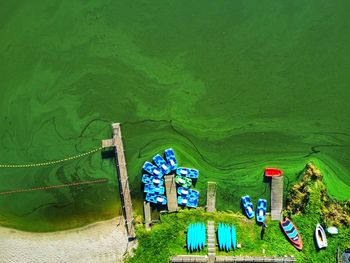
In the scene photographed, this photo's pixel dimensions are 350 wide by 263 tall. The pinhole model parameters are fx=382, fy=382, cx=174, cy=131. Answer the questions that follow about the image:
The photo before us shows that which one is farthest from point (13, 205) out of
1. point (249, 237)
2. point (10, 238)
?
point (249, 237)

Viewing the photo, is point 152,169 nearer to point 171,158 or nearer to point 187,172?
point 171,158

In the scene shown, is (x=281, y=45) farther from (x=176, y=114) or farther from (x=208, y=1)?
(x=176, y=114)

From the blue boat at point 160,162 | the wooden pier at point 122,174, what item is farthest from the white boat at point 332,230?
the wooden pier at point 122,174

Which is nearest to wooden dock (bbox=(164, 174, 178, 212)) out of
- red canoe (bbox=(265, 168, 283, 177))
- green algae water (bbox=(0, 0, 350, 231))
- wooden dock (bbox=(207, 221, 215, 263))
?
green algae water (bbox=(0, 0, 350, 231))

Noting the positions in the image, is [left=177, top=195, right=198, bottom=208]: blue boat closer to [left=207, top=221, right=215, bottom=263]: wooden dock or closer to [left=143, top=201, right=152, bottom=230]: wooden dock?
[left=207, top=221, right=215, bottom=263]: wooden dock

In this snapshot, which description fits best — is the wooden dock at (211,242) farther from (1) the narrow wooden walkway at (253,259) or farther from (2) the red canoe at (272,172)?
(2) the red canoe at (272,172)
